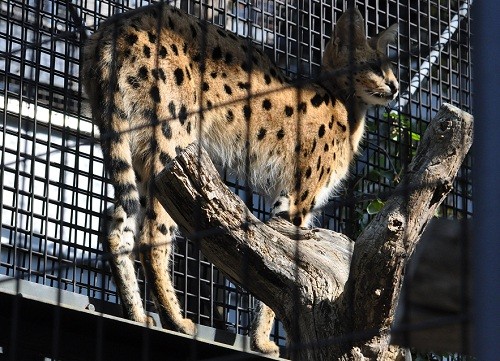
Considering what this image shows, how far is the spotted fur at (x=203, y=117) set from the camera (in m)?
4.91

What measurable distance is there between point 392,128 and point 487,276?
4.48 meters

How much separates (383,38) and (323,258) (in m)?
1.98

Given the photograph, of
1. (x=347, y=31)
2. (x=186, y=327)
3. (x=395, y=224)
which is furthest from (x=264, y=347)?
(x=347, y=31)

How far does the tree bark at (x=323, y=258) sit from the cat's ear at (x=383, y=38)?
1.88 m

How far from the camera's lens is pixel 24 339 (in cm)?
457

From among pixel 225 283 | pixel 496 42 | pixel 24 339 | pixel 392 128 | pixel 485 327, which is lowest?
pixel 485 327

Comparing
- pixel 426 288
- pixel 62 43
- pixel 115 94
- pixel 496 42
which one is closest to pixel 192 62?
pixel 115 94

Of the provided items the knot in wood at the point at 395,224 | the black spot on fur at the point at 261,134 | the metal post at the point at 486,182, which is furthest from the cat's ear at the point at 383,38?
the metal post at the point at 486,182

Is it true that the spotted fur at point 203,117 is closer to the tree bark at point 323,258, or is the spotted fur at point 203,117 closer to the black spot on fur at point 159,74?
the black spot on fur at point 159,74

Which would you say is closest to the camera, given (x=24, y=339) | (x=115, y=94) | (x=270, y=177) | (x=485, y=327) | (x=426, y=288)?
(x=485, y=327)

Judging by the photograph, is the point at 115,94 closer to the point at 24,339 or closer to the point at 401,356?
the point at 24,339

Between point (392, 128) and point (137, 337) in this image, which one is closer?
point (137, 337)

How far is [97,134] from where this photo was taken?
561 centimetres

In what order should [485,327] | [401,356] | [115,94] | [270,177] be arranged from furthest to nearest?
1. [270,177]
2. [115,94]
3. [401,356]
4. [485,327]
